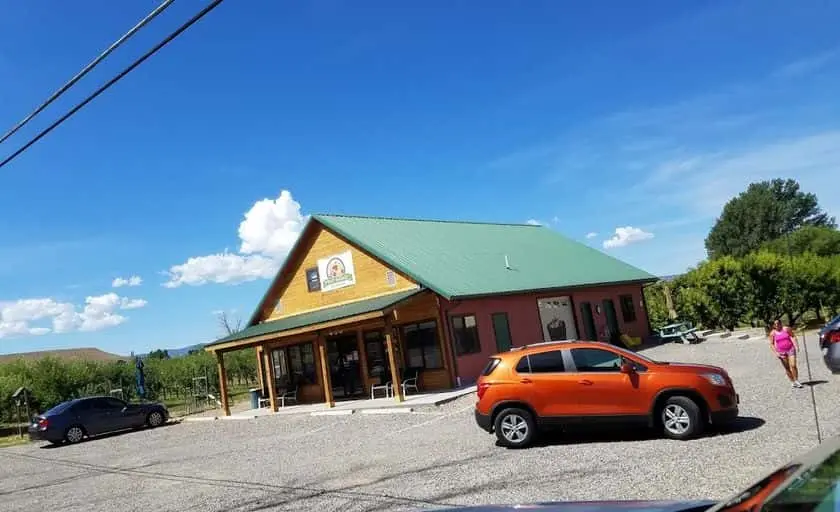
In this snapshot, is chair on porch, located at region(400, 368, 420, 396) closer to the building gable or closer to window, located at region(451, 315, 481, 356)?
window, located at region(451, 315, 481, 356)

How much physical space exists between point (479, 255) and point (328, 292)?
6.35 meters

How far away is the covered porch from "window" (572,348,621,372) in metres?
9.61

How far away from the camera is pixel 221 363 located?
2595 centimetres

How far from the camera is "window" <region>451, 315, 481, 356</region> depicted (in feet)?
72.6

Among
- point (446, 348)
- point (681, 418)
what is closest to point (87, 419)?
point (446, 348)

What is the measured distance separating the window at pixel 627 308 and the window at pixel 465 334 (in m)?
10.6

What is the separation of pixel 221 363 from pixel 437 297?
9.84m

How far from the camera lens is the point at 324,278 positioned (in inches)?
1024

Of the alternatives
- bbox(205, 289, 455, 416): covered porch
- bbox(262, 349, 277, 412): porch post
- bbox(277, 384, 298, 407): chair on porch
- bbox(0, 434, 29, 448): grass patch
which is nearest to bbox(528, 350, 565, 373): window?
bbox(205, 289, 455, 416): covered porch

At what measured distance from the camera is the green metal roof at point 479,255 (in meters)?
23.1

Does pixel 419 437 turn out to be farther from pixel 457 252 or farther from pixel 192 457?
pixel 457 252

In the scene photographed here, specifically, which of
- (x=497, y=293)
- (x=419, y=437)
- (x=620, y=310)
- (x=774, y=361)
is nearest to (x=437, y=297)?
(x=497, y=293)

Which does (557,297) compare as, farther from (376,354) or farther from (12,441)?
(12,441)

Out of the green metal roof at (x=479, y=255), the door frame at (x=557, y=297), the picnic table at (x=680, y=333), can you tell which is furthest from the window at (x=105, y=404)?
the picnic table at (x=680, y=333)
